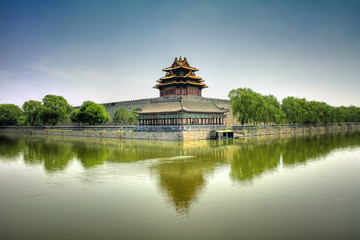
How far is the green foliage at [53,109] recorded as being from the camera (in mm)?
71812

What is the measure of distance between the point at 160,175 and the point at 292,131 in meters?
54.4

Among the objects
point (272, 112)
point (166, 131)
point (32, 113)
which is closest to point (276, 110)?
point (272, 112)

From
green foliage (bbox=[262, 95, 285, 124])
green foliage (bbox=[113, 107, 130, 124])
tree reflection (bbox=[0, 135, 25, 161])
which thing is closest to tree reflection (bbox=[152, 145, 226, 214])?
tree reflection (bbox=[0, 135, 25, 161])

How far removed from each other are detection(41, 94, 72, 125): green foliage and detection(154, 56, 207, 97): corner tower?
28.9 meters

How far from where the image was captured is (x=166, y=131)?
163ft

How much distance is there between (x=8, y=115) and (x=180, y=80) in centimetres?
6256

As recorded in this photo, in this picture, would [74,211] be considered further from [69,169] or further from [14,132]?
[14,132]

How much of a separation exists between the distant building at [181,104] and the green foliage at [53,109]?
26.9 meters

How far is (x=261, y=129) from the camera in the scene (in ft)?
191

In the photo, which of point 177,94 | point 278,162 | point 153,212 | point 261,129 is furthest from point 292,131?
point 153,212

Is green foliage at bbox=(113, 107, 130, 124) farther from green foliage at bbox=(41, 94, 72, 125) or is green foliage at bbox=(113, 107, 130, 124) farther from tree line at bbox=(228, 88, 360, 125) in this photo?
tree line at bbox=(228, 88, 360, 125)

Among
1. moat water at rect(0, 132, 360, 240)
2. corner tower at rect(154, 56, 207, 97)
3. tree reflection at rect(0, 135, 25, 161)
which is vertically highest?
corner tower at rect(154, 56, 207, 97)

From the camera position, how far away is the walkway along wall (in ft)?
152

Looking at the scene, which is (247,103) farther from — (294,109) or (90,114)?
(90,114)
